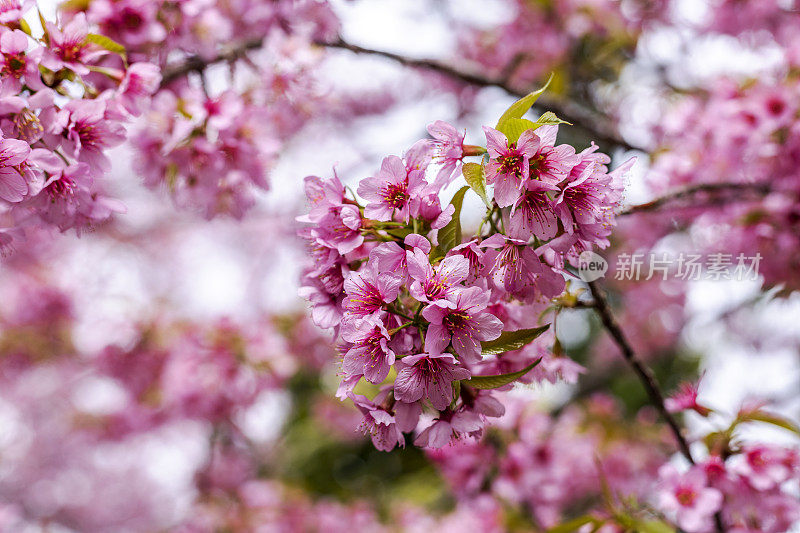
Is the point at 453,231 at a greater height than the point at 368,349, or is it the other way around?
the point at 453,231

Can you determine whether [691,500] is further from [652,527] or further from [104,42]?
[104,42]

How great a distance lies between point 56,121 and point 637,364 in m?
1.32

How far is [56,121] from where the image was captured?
114 centimetres

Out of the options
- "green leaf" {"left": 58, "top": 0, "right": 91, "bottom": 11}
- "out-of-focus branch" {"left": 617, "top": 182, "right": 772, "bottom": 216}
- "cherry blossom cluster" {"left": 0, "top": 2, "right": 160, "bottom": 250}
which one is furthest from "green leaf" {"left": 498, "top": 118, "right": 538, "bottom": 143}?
"green leaf" {"left": 58, "top": 0, "right": 91, "bottom": 11}

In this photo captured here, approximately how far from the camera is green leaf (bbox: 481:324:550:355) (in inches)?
36.6

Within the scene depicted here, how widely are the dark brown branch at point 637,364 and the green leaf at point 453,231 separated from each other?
13.9 inches

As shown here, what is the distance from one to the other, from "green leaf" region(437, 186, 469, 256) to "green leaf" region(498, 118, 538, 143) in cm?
11

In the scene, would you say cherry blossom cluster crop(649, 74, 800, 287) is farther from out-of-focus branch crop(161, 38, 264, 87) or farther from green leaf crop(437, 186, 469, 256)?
out-of-focus branch crop(161, 38, 264, 87)

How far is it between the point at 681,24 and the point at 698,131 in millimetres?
1417

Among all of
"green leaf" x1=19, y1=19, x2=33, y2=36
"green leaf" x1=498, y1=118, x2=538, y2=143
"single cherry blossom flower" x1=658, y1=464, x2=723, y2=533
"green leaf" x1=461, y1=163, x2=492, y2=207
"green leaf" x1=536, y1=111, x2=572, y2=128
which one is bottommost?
"single cherry blossom flower" x1=658, y1=464, x2=723, y2=533

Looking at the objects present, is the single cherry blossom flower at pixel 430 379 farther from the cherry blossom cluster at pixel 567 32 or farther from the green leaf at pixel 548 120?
the cherry blossom cluster at pixel 567 32

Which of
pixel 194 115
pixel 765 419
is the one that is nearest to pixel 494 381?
pixel 765 419

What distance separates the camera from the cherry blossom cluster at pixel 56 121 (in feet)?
3.59

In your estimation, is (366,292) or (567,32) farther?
(567,32)
